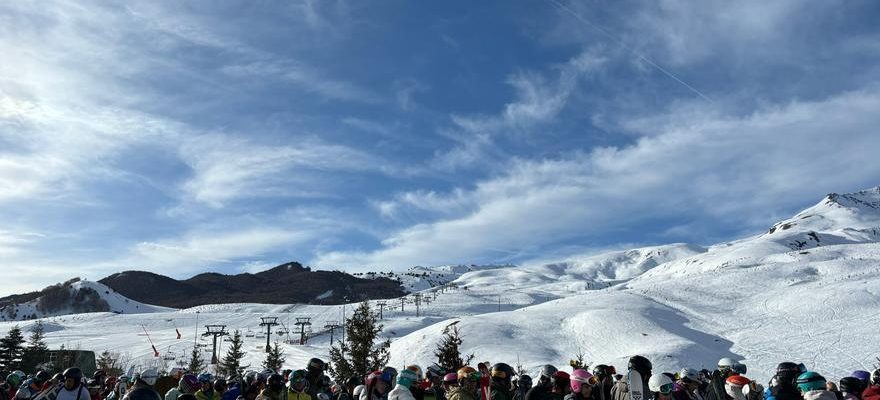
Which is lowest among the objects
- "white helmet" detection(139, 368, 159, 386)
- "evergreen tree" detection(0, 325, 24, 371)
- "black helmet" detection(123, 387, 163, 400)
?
"evergreen tree" detection(0, 325, 24, 371)

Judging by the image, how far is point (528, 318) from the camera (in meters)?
72.8

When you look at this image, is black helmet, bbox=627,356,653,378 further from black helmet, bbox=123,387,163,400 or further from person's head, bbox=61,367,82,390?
person's head, bbox=61,367,82,390

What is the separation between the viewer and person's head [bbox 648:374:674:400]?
19.0 ft

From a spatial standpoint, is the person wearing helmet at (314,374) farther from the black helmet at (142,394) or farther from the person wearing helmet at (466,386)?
the black helmet at (142,394)

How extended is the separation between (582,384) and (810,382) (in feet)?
6.93

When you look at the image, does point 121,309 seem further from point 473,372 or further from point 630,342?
point 473,372

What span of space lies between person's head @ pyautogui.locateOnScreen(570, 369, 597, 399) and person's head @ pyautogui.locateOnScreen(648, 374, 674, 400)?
2.27ft

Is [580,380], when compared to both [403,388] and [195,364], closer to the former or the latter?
[403,388]

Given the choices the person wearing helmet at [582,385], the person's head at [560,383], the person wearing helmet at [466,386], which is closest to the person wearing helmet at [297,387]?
the person wearing helmet at [466,386]

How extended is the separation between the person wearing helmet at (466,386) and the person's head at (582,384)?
1.32m

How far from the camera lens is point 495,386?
788 cm

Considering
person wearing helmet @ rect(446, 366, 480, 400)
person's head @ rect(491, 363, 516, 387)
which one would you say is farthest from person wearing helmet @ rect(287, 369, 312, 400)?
person's head @ rect(491, 363, 516, 387)

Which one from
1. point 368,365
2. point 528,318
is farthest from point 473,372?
point 528,318

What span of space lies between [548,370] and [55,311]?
219 metres
